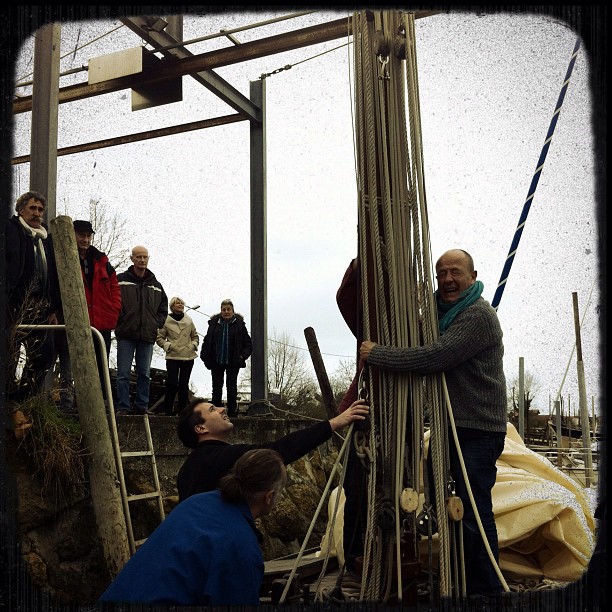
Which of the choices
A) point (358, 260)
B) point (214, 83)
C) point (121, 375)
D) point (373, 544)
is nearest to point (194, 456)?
point (373, 544)

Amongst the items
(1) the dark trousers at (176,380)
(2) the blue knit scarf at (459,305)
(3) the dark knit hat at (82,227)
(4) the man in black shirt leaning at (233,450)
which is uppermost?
(3) the dark knit hat at (82,227)

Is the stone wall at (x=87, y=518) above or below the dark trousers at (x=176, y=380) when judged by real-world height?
below

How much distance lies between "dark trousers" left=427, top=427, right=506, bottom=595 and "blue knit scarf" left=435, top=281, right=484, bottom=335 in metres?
0.40

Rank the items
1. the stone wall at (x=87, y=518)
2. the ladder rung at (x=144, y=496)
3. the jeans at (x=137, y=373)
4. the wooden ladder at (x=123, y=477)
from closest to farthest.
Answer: the stone wall at (x=87, y=518) → the wooden ladder at (x=123, y=477) → the ladder rung at (x=144, y=496) → the jeans at (x=137, y=373)

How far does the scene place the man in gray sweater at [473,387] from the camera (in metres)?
2.59

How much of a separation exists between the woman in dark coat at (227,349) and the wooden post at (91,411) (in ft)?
8.73

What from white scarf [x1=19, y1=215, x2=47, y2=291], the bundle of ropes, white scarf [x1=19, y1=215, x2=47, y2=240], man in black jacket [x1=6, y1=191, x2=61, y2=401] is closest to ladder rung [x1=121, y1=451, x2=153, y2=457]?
man in black jacket [x1=6, y1=191, x2=61, y2=401]

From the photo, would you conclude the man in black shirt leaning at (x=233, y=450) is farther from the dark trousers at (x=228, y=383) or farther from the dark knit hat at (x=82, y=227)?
the dark trousers at (x=228, y=383)

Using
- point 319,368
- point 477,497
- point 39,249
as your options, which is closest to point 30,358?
point 39,249

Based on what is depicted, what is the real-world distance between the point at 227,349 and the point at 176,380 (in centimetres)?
59

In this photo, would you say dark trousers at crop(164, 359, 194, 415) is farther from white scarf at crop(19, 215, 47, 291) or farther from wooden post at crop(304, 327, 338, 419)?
wooden post at crop(304, 327, 338, 419)

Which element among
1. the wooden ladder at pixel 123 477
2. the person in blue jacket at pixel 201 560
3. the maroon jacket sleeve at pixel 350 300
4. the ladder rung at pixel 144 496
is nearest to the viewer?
the person in blue jacket at pixel 201 560

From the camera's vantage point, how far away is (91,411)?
166 inches

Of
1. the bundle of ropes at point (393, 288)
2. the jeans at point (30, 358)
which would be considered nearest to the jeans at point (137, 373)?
the jeans at point (30, 358)
